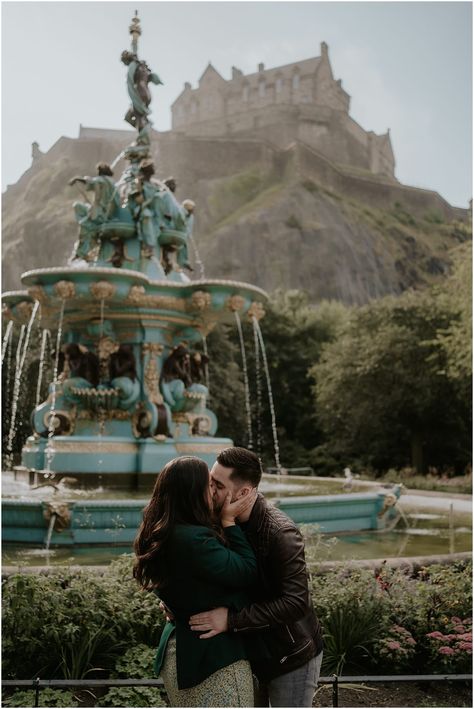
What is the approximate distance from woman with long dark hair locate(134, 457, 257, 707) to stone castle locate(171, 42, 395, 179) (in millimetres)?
99725

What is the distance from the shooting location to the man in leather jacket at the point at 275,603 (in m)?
2.86

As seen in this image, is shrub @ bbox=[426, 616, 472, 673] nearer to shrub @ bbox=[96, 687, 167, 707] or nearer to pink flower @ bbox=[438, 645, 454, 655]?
pink flower @ bbox=[438, 645, 454, 655]

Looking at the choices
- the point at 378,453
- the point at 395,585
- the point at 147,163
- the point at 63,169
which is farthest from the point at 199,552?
the point at 63,169

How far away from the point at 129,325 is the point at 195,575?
9535mm

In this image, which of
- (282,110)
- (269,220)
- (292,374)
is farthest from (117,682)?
(282,110)

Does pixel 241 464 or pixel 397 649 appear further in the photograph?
pixel 397 649

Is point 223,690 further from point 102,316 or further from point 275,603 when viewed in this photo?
point 102,316

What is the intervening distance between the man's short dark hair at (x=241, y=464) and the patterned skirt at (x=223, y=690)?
685 mm

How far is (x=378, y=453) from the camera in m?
33.1

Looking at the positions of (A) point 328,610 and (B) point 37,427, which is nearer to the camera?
(A) point 328,610

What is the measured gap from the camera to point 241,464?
9.71ft

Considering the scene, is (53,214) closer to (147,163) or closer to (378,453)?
(378,453)

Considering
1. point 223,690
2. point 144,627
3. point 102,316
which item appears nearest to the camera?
point 223,690

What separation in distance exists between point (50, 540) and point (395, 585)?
4.24m
